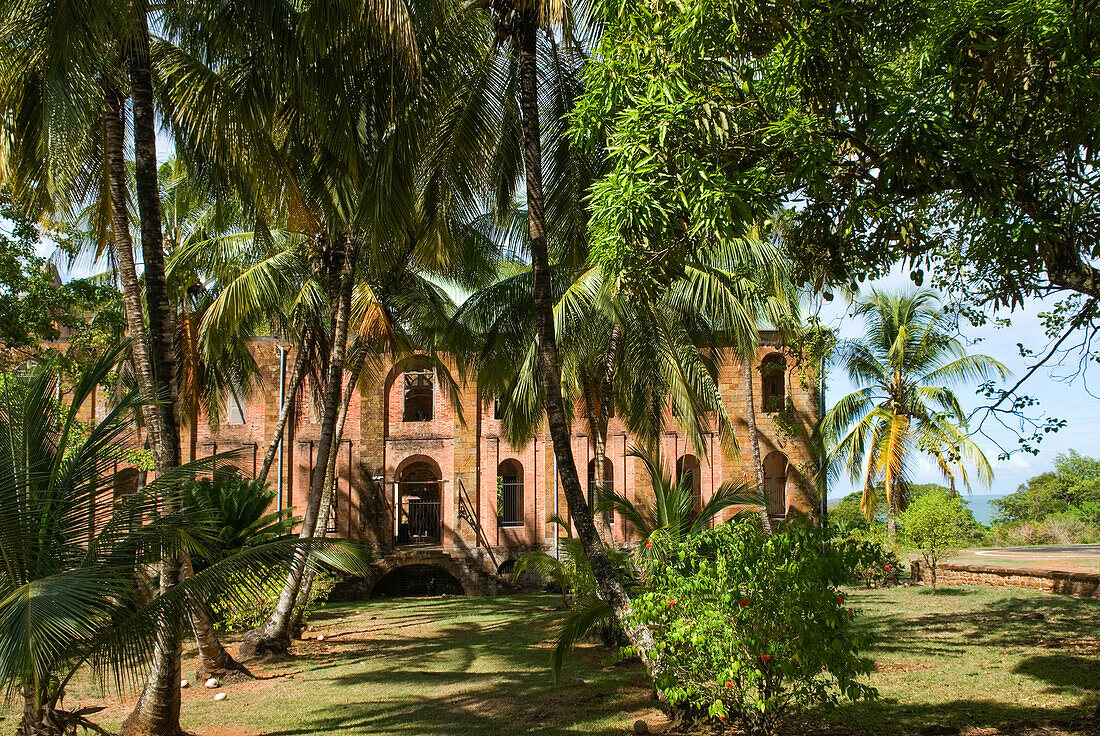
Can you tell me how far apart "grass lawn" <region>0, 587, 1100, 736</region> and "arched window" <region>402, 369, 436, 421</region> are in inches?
501

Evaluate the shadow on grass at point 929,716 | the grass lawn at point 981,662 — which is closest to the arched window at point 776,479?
the grass lawn at point 981,662

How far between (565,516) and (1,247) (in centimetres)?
1802

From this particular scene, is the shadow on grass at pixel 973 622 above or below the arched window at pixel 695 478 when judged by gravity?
below

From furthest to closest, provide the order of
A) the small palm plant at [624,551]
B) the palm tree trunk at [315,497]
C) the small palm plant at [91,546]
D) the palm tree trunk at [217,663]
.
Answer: the palm tree trunk at [315,497]
the palm tree trunk at [217,663]
the small palm plant at [624,551]
the small palm plant at [91,546]

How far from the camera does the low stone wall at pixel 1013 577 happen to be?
14.1m

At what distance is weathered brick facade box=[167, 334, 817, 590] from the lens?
24516mm

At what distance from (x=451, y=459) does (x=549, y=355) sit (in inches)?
681

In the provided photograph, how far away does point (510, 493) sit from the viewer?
26625mm

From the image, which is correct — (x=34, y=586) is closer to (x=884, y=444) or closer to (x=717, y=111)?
(x=717, y=111)

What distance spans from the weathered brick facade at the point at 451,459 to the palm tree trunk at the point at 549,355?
632 inches

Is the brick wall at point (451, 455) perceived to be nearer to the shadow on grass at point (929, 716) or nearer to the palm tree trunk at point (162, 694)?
the shadow on grass at point (929, 716)

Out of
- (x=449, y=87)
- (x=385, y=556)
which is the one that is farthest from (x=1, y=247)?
(x=385, y=556)

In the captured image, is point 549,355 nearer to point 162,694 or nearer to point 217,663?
point 162,694

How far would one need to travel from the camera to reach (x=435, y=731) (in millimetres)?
7754
